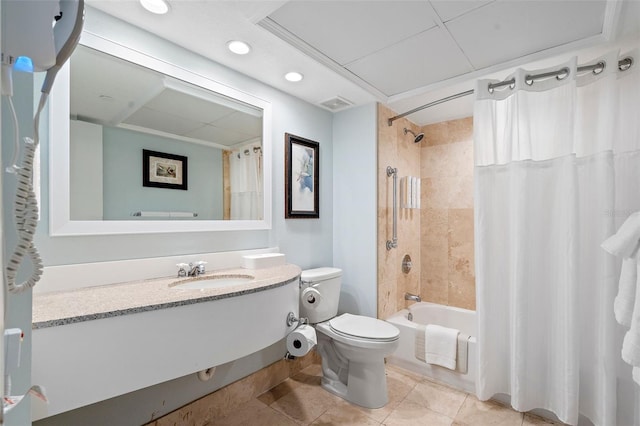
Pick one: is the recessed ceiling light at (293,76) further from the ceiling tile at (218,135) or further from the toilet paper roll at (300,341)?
the toilet paper roll at (300,341)

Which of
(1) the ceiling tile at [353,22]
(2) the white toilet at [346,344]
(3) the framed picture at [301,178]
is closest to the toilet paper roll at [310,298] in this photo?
(2) the white toilet at [346,344]

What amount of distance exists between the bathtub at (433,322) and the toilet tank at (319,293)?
1.90 feet

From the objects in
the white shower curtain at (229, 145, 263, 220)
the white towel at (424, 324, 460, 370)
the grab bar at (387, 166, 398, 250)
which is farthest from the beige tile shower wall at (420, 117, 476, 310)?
the white shower curtain at (229, 145, 263, 220)

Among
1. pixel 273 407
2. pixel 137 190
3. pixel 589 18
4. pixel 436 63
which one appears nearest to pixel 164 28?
pixel 137 190

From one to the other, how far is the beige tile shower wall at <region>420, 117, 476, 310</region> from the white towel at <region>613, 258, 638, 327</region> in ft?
5.53

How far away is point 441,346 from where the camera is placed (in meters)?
2.18

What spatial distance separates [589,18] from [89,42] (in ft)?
8.01

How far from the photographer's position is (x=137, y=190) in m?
1.56

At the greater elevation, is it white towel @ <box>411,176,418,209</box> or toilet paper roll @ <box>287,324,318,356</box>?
white towel @ <box>411,176,418,209</box>

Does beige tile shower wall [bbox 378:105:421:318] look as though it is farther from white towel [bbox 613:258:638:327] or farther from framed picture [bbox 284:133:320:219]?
white towel [bbox 613:258:638:327]

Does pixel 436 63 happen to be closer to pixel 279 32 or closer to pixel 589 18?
pixel 589 18

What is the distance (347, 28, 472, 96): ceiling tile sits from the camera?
1.76m

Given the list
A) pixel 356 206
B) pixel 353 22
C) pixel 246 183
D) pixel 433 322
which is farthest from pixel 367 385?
pixel 353 22

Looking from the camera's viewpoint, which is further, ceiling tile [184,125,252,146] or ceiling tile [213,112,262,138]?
ceiling tile [213,112,262,138]
